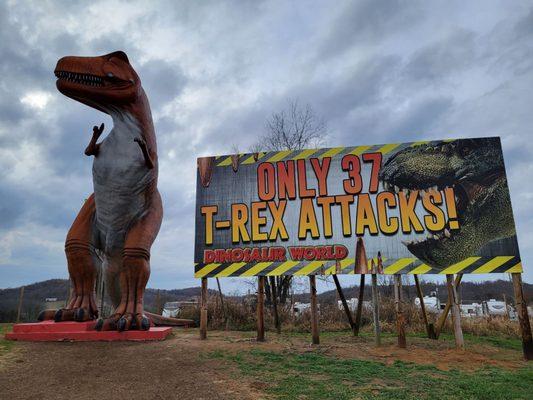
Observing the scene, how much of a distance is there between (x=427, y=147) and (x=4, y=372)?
8393 mm

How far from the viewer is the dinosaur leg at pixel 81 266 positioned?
6.73 metres

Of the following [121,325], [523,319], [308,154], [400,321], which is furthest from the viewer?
[308,154]

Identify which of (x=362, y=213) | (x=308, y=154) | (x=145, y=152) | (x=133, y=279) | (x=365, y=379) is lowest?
(x=365, y=379)

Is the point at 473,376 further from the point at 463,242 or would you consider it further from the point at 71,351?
the point at 71,351

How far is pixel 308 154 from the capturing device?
9.66 m

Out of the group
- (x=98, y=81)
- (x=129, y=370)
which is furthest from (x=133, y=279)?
(x=98, y=81)

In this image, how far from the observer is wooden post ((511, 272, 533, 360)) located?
7.99m

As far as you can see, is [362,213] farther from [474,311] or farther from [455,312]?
[474,311]

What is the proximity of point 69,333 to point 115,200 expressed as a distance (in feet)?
6.66

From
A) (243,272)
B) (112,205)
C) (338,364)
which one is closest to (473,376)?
(338,364)

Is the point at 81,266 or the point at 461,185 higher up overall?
the point at 461,185

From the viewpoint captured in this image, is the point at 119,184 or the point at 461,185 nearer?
the point at 119,184

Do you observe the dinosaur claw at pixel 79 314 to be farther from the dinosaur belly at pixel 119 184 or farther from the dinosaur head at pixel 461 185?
the dinosaur head at pixel 461 185

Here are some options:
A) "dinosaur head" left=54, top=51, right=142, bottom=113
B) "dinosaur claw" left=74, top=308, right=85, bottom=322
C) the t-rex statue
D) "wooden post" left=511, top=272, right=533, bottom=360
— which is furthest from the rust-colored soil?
"dinosaur head" left=54, top=51, right=142, bottom=113
